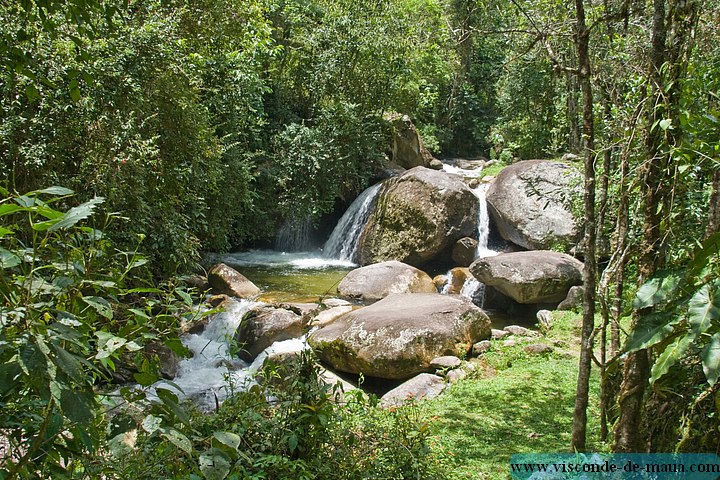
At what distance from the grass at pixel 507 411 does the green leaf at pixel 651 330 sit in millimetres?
1915

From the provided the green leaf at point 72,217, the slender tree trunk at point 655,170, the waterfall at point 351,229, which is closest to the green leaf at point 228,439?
the green leaf at point 72,217

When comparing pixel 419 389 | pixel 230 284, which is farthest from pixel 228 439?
pixel 230 284

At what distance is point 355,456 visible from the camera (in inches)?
127

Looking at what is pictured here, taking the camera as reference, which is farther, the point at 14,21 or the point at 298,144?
the point at 298,144

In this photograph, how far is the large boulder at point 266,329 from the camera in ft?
28.2

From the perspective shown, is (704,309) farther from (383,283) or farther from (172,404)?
(383,283)

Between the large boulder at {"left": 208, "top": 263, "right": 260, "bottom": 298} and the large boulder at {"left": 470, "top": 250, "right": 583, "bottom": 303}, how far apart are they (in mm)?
4606

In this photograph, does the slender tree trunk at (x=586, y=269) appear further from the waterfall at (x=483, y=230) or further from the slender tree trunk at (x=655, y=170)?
the waterfall at (x=483, y=230)

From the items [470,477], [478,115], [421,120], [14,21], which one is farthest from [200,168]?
[478,115]

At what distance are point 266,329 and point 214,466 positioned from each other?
24.2ft

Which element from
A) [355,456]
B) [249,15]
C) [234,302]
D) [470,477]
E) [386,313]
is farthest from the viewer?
[249,15]

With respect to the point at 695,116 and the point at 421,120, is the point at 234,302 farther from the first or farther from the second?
the point at 421,120

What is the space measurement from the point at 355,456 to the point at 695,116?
8.45 ft

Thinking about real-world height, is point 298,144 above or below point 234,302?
above
